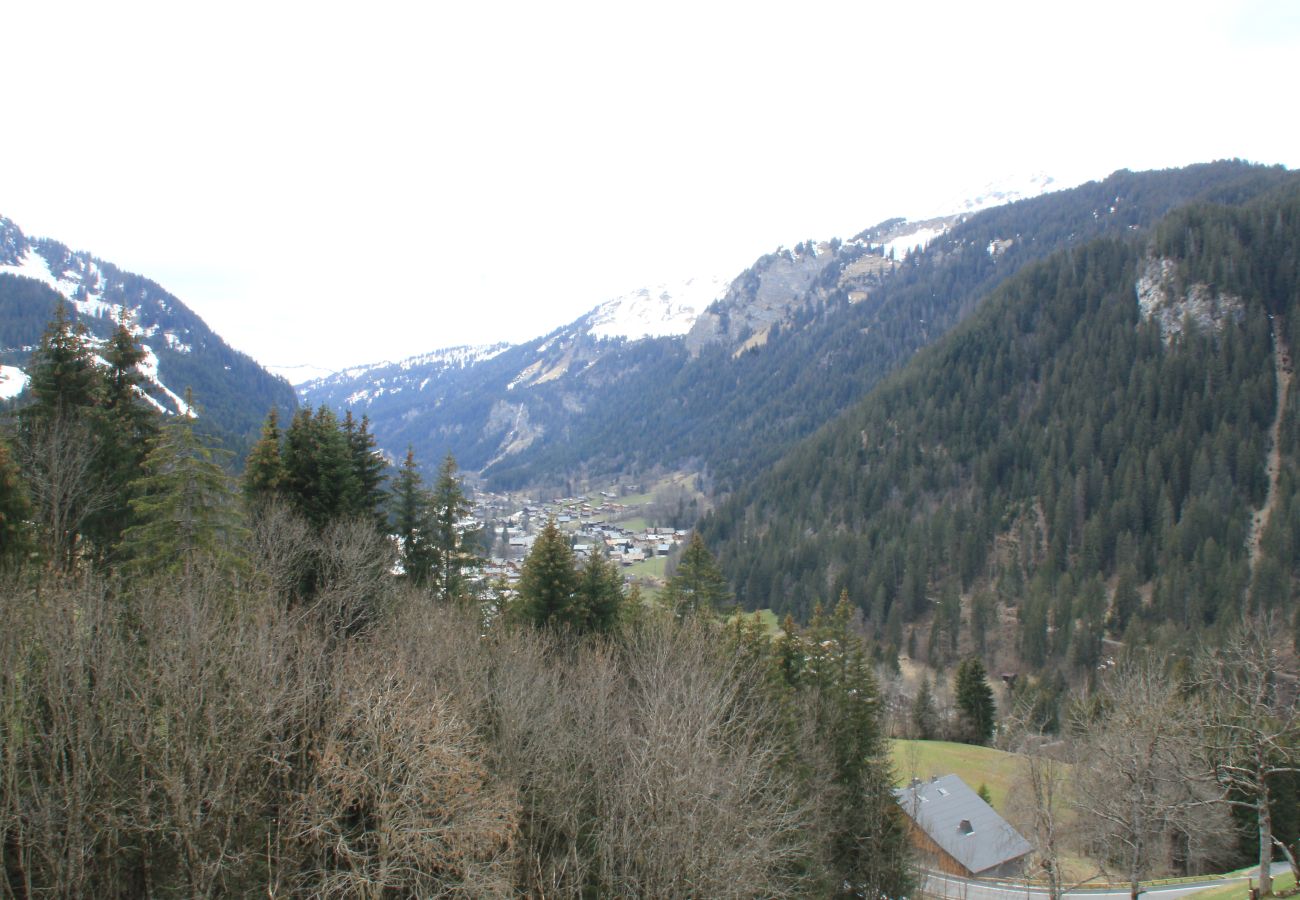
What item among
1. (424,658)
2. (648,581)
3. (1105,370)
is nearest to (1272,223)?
(1105,370)

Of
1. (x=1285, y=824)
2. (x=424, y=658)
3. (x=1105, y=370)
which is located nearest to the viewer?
(x=424, y=658)

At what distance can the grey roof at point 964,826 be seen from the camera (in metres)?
37.6

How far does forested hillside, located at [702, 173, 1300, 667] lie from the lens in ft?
277

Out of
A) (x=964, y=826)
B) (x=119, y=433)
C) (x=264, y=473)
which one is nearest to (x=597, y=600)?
(x=264, y=473)

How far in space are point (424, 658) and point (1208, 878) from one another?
119ft

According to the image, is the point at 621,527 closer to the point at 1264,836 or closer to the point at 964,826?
the point at 964,826

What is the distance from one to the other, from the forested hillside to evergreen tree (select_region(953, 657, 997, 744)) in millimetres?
21543

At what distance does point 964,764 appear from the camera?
5081cm

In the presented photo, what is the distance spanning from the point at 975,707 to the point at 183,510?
62833mm

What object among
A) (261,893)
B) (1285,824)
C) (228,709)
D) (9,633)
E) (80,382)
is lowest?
(1285,824)

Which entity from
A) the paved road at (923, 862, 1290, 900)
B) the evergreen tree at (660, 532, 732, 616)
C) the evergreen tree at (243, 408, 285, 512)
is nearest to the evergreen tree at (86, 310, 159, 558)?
the evergreen tree at (243, 408, 285, 512)

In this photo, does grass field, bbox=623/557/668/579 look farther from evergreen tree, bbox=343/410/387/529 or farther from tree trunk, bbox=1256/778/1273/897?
tree trunk, bbox=1256/778/1273/897

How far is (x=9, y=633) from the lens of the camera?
11.0m

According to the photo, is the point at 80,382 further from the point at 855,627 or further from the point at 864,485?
the point at 864,485
